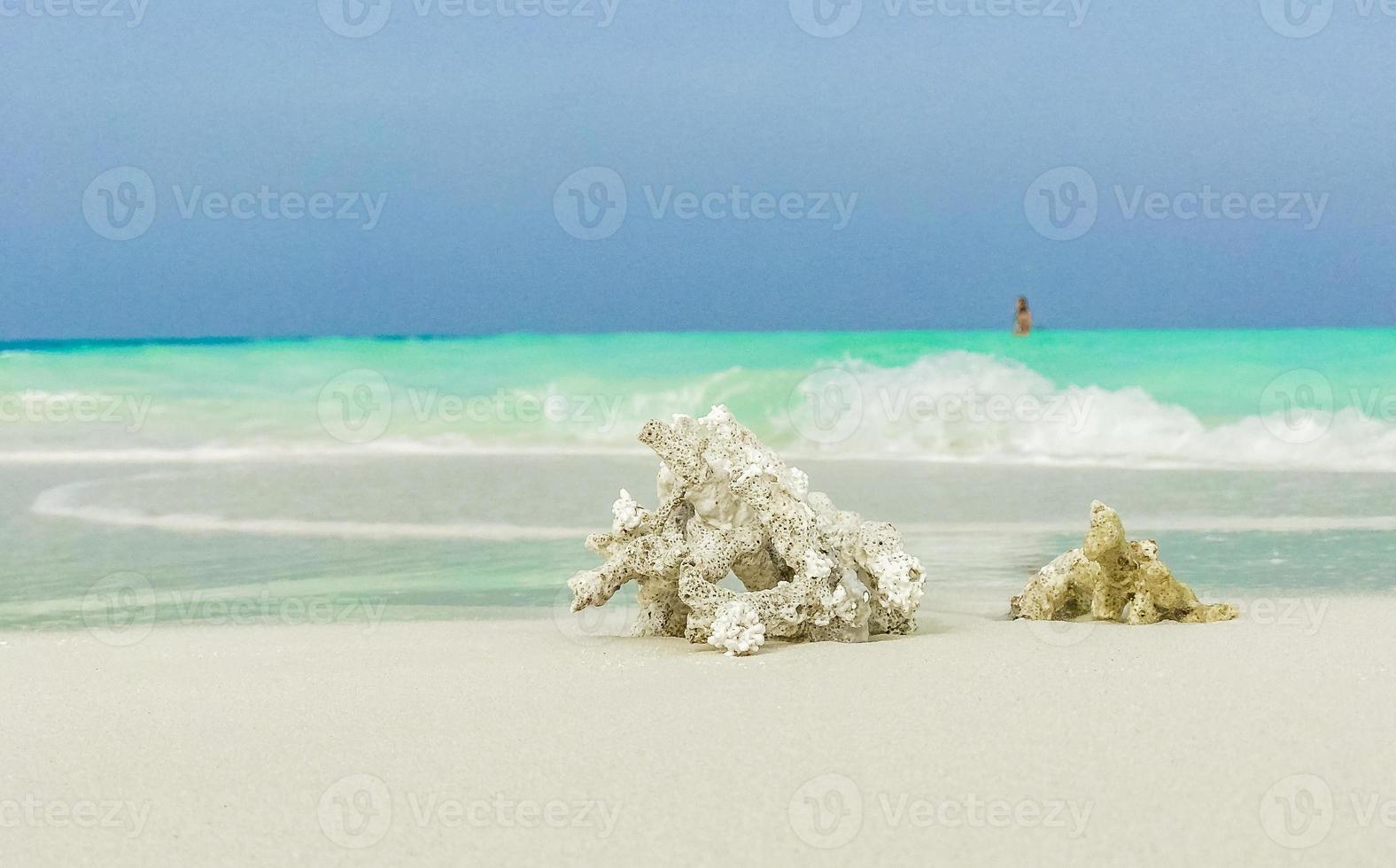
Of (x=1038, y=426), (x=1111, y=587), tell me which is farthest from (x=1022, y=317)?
(x=1111, y=587)

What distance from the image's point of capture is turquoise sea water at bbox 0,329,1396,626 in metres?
7.00

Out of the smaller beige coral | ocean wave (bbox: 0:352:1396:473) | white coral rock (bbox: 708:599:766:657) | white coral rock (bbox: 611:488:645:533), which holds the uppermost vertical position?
ocean wave (bbox: 0:352:1396:473)

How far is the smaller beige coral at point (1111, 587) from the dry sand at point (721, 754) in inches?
10.0

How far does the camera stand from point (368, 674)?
14.7ft

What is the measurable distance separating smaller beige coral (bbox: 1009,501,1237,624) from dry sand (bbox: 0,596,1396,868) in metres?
0.25

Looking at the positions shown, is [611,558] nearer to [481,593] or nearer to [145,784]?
[481,593]

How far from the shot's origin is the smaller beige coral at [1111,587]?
5133 millimetres

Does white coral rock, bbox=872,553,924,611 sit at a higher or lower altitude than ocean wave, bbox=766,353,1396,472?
lower

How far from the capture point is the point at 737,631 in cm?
461

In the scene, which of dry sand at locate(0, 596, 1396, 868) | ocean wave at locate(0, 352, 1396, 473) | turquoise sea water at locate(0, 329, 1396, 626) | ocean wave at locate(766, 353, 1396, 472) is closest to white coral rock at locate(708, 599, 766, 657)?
dry sand at locate(0, 596, 1396, 868)

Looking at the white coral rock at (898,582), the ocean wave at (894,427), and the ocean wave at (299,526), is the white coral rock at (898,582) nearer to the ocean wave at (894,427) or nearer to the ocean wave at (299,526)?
the ocean wave at (299,526)

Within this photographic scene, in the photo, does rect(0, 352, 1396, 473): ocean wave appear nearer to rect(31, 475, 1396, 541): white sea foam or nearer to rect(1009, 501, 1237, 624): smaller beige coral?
rect(31, 475, 1396, 541): white sea foam

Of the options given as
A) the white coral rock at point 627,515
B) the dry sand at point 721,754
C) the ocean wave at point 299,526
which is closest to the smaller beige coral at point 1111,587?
the dry sand at point 721,754

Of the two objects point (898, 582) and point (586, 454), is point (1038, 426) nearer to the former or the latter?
point (586, 454)
